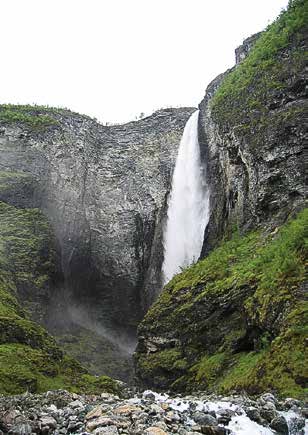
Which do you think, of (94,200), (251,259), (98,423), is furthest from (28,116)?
(98,423)

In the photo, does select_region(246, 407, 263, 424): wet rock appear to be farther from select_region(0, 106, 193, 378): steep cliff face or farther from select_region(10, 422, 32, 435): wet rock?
select_region(0, 106, 193, 378): steep cliff face

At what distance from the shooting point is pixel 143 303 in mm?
34094

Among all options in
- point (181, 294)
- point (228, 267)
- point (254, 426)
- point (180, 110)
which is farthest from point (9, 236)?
point (254, 426)

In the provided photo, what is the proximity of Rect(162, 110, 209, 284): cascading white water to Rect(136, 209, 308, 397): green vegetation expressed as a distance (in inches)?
332

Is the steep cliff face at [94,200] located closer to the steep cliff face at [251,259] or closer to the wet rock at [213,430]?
the steep cliff face at [251,259]

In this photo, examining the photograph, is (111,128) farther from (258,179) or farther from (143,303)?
(258,179)

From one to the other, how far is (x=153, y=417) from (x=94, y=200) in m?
30.1

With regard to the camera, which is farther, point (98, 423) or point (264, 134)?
point (264, 134)

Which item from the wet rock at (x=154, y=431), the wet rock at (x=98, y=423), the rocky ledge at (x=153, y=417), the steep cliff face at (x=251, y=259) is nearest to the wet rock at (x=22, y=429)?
→ the rocky ledge at (x=153, y=417)

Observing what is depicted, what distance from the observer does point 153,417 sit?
822cm

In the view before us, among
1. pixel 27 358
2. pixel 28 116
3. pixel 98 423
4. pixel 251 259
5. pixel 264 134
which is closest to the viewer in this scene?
pixel 98 423

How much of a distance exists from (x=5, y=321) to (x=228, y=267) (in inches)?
353

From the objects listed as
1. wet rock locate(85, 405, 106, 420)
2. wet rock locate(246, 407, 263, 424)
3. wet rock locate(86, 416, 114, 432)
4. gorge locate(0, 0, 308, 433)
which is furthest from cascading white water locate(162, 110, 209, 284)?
wet rock locate(86, 416, 114, 432)

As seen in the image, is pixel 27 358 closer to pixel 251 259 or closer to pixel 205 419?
pixel 205 419
